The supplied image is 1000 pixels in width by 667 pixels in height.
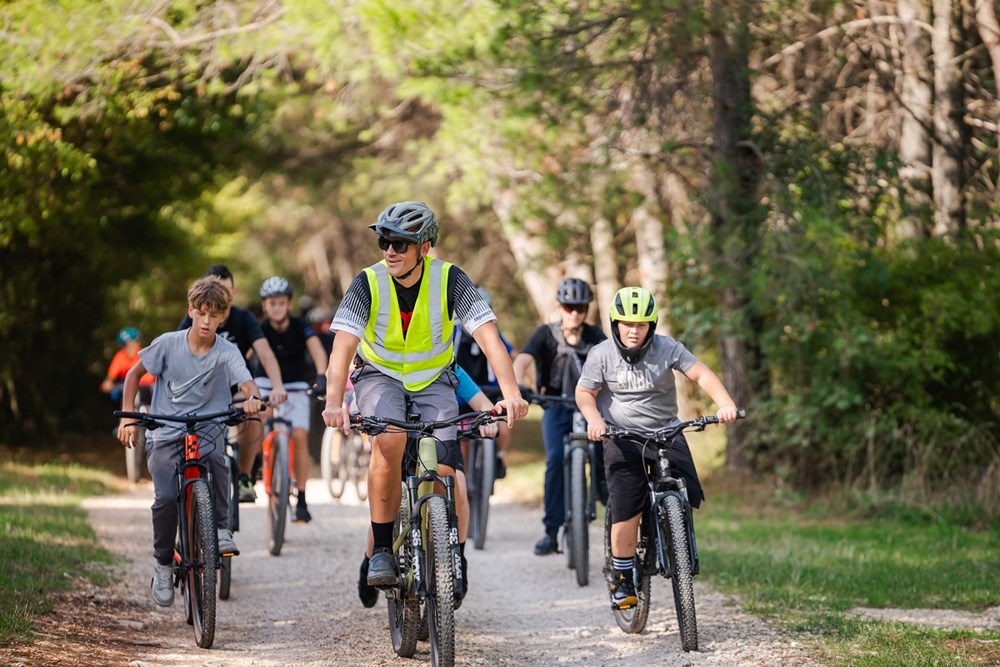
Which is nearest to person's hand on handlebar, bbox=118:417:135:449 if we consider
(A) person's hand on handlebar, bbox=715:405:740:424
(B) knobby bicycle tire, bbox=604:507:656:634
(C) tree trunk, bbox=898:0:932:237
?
(B) knobby bicycle tire, bbox=604:507:656:634

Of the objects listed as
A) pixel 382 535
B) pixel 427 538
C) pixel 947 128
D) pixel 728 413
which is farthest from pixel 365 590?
pixel 947 128

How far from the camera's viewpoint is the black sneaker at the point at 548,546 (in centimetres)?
1052

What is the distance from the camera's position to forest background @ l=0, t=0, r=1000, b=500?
43.0 feet

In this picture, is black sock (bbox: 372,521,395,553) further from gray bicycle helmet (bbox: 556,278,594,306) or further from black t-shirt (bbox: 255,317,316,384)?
black t-shirt (bbox: 255,317,316,384)

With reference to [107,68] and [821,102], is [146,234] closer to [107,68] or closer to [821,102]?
[107,68]

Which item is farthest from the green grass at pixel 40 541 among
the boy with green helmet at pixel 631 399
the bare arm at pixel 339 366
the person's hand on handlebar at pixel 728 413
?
the person's hand on handlebar at pixel 728 413

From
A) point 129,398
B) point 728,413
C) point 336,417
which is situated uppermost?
point 129,398

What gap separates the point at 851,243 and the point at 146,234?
1177 centimetres

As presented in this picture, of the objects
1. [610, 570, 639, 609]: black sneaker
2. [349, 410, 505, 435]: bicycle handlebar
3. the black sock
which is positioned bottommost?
[610, 570, 639, 609]: black sneaker

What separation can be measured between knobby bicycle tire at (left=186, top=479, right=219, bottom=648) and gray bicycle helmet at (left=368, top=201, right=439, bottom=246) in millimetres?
1994

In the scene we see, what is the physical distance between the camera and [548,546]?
1061cm

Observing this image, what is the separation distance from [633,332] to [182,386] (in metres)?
2.62

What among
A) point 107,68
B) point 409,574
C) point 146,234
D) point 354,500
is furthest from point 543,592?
point 146,234

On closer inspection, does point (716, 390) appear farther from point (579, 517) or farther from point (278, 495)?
point (278, 495)
